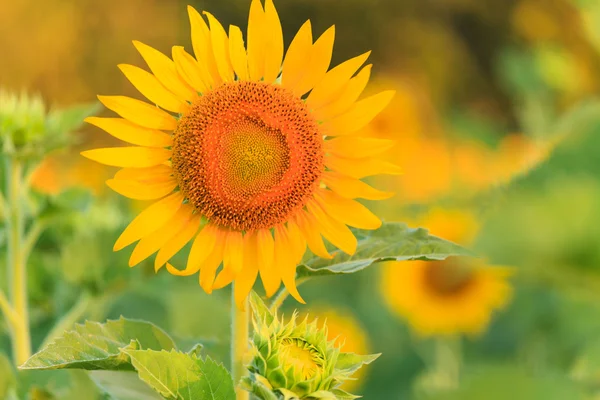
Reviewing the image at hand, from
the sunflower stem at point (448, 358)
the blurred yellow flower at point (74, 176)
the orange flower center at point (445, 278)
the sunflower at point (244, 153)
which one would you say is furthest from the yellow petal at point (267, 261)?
the blurred yellow flower at point (74, 176)

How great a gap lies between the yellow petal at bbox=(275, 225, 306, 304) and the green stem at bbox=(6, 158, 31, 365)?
294 millimetres

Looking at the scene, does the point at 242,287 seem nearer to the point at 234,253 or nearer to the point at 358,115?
the point at 234,253

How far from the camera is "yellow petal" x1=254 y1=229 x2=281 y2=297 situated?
0.55 meters

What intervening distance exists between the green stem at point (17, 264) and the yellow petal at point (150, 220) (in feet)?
0.81

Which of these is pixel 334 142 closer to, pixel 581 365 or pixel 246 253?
pixel 246 253

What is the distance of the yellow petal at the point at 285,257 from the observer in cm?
55

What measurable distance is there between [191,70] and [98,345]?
0.62 ft

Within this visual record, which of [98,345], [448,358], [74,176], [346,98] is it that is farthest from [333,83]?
[74,176]

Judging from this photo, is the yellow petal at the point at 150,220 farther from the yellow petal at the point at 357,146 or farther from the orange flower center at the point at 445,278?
the orange flower center at the point at 445,278

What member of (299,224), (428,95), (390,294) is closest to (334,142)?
(299,224)

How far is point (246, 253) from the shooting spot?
575 millimetres

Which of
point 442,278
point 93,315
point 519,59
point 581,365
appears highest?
point 519,59

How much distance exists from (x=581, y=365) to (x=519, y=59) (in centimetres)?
194

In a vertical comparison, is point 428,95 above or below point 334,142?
above
